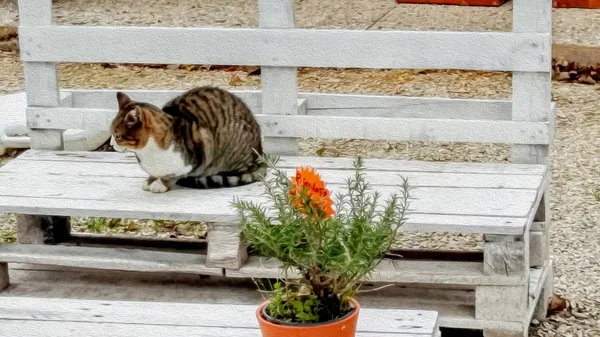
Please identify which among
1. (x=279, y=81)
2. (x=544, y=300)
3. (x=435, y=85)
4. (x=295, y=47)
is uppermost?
(x=295, y=47)

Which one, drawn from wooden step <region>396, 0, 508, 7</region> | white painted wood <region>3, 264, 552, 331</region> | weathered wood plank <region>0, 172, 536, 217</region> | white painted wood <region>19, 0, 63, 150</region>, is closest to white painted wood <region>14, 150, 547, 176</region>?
white painted wood <region>19, 0, 63, 150</region>

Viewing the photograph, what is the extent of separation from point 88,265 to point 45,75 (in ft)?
3.12

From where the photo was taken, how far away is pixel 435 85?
7.24 meters

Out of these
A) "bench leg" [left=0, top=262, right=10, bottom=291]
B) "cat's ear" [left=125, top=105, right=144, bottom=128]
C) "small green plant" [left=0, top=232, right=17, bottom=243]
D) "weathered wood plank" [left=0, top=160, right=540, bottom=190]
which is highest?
"cat's ear" [left=125, top=105, right=144, bottom=128]

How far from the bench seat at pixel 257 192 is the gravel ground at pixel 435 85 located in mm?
574

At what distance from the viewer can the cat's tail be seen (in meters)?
4.14

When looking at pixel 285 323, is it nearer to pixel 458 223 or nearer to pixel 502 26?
pixel 458 223

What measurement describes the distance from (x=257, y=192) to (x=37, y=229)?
32.5 inches

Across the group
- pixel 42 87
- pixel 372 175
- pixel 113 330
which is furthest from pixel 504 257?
pixel 42 87

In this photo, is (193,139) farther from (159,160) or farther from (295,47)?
(295,47)

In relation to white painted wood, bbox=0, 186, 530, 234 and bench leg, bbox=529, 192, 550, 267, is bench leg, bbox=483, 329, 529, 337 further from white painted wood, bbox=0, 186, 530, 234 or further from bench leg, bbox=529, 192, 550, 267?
bench leg, bbox=529, 192, 550, 267

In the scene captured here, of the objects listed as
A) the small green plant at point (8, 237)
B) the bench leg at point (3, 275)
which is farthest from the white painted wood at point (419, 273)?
the small green plant at point (8, 237)

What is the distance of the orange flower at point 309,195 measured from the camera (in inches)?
102

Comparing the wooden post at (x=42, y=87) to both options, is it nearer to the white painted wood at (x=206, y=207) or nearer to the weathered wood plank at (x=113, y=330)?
the white painted wood at (x=206, y=207)
